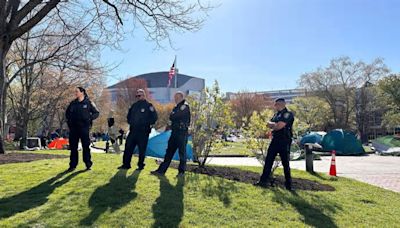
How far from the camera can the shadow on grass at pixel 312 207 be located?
17.2 feet

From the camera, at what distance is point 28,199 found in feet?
17.6

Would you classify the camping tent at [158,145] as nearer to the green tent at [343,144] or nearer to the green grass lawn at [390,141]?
the green tent at [343,144]

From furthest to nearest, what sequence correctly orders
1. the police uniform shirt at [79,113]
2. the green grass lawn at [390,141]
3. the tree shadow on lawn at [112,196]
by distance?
the green grass lawn at [390,141] → the police uniform shirt at [79,113] → the tree shadow on lawn at [112,196]

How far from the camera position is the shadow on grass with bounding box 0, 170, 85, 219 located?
487cm

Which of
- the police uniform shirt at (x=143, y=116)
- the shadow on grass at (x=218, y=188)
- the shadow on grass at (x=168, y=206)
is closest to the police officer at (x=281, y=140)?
the shadow on grass at (x=218, y=188)

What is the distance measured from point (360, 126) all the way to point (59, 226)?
57.0 metres

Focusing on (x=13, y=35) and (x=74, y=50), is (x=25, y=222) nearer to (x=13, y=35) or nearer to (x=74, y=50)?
(x=13, y=35)

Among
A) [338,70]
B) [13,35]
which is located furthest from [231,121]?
[338,70]

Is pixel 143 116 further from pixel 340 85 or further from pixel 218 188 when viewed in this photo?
pixel 340 85

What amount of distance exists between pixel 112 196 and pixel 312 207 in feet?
10.3


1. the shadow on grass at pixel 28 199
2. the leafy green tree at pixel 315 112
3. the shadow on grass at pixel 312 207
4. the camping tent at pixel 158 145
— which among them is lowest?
the shadow on grass at pixel 312 207

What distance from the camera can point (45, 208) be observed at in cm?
495

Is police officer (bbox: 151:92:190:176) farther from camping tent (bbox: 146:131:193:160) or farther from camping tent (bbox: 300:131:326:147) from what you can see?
camping tent (bbox: 300:131:326:147)

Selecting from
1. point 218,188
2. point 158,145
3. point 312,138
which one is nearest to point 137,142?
point 218,188
